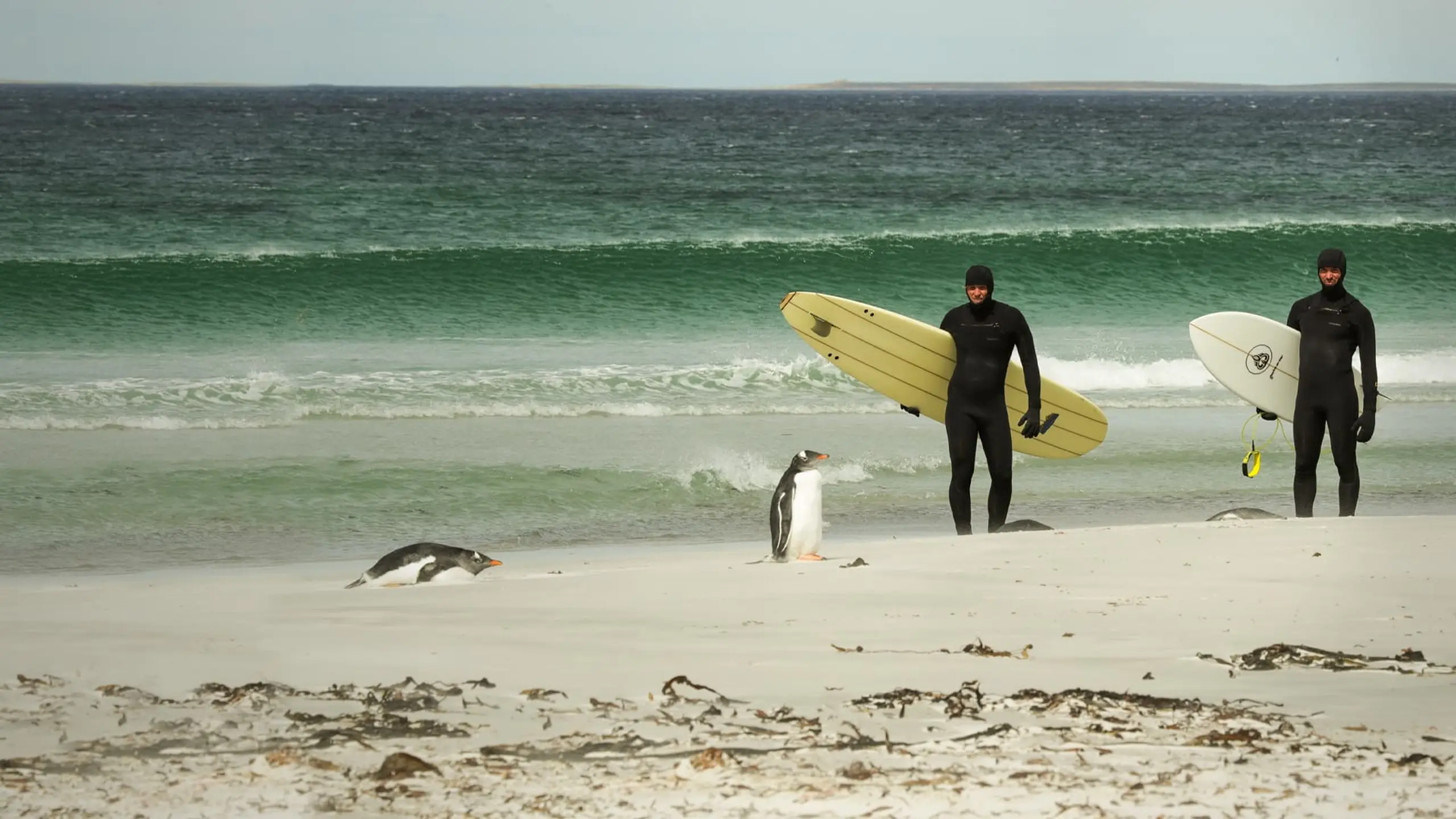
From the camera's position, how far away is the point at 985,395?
668 centimetres

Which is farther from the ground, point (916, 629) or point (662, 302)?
point (662, 302)

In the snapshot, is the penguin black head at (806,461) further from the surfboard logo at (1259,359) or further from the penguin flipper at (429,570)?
the surfboard logo at (1259,359)

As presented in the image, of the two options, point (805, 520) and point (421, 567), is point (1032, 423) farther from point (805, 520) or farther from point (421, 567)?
point (421, 567)

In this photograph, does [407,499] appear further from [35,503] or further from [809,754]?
[809,754]

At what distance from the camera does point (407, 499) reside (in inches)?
323

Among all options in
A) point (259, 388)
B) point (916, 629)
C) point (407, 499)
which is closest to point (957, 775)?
point (916, 629)

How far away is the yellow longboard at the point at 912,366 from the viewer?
768 centimetres

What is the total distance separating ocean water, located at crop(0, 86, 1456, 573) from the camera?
8.20 m

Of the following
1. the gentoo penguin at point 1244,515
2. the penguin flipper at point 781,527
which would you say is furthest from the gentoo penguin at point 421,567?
the gentoo penguin at point 1244,515

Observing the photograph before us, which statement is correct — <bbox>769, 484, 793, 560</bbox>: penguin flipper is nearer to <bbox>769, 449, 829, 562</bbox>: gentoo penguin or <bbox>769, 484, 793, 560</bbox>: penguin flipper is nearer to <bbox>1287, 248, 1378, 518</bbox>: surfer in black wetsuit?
<bbox>769, 449, 829, 562</bbox>: gentoo penguin

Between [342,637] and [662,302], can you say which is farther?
[662,302]

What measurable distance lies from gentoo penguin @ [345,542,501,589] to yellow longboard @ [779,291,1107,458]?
2735mm

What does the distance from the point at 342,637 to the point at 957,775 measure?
2090 millimetres

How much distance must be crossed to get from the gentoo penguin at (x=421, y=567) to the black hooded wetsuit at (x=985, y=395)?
225cm
